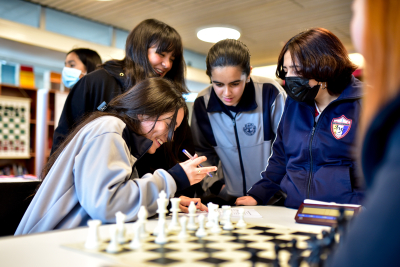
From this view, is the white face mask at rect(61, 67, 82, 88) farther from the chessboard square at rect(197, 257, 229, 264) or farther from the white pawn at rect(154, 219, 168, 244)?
the chessboard square at rect(197, 257, 229, 264)

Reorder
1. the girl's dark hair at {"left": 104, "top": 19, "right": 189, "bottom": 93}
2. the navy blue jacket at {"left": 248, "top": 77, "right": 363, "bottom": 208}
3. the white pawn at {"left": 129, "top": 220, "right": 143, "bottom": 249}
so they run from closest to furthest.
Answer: the white pawn at {"left": 129, "top": 220, "right": 143, "bottom": 249}, the navy blue jacket at {"left": 248, "top": 77, "right": 363, "bottom": 208}, the girl's dark hair at {"left": 104, "top": 19, "right": 189, "bottom": 93}

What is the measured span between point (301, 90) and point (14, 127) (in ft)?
17.1

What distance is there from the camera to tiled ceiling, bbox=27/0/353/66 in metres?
5.31

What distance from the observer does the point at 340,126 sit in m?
1.64

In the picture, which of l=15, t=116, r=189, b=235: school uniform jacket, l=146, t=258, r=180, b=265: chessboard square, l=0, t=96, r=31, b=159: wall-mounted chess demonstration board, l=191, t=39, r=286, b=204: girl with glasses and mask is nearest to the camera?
l=146, t=258, r=180, b=265: chessboard square

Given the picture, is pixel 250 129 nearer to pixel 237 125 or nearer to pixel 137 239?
pixel 237 125

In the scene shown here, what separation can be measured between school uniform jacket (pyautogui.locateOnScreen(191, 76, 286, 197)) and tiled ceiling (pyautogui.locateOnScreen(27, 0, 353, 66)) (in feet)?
10.6

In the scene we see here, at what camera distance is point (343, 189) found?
1.53m

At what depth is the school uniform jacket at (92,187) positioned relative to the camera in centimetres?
124

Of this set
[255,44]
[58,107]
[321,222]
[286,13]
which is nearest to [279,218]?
[321,222]

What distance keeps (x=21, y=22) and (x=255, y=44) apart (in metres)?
4.46

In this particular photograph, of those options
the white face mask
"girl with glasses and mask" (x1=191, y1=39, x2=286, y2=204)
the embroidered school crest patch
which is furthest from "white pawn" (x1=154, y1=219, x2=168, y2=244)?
the white face mask

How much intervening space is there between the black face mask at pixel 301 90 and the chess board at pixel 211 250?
0.87m

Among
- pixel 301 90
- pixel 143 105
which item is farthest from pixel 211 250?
pixel 301 90
